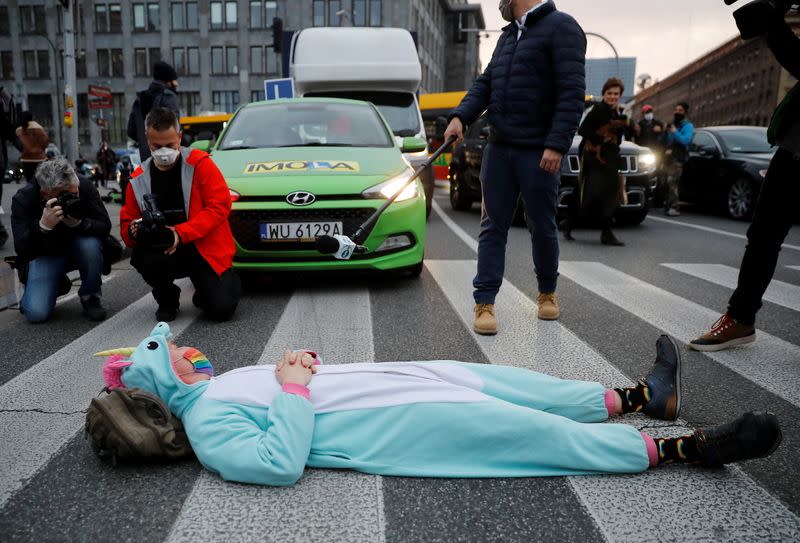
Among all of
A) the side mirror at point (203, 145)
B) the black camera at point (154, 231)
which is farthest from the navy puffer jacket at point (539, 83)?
the side mirror at point (203, 145)

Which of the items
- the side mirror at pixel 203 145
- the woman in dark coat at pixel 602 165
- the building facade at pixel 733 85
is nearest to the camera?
the side mirror at pixel 203 145

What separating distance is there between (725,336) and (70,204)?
4.25 m

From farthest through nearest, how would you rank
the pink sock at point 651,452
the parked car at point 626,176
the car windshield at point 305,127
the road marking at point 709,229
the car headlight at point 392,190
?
the parked car at point 626,176 → the road marking at point 709,229 → the car windshield at point 305,127 → the car headlight at point 392,190 → the pink sock at point 651,452

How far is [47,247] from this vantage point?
471 centimetres

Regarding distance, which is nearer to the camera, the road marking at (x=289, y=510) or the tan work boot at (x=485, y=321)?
the road marking at (x=289, y=510)

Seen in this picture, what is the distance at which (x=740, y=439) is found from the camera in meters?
2.21

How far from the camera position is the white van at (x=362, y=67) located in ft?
38.7

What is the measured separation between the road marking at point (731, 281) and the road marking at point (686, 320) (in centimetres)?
72

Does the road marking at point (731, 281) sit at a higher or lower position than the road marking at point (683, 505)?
lower

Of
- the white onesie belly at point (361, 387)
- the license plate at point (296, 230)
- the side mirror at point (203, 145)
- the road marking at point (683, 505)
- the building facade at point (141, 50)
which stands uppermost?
the building facade at point (141, 50)

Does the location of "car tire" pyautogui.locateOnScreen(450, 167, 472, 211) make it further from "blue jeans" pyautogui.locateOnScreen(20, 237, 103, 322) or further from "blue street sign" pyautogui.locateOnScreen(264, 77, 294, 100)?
"blue jeans" pyautogui.locateOnScreen(20, 237, 103, 322)

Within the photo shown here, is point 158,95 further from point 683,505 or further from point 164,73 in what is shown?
point 683,505

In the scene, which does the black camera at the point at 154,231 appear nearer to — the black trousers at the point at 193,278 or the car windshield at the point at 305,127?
the black trousers at the point at 193,278

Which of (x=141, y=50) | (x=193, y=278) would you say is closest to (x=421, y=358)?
(x=193, y=278)
